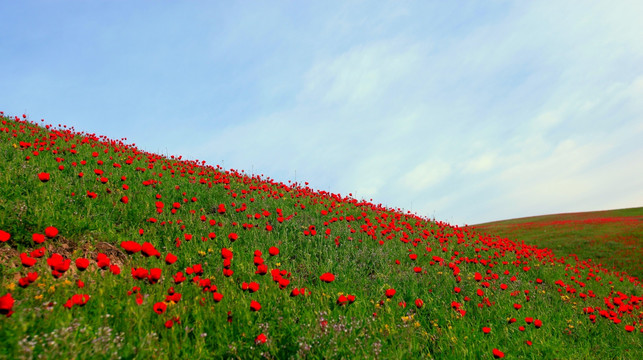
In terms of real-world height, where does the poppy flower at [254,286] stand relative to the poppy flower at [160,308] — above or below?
above

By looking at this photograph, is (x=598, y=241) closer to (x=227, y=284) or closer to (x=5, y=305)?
(x=227, y=284)

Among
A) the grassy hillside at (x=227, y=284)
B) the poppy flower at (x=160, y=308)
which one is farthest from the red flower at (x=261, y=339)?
the poppy flower at (x=160, y=308)

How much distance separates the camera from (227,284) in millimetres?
4289

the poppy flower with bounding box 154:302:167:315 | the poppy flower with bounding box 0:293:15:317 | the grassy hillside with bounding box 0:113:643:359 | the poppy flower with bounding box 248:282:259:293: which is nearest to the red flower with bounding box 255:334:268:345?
the grassy hillside with bounding box 0:113:643:359

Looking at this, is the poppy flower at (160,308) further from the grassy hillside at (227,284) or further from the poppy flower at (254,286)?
the poppy flower at (254,286)

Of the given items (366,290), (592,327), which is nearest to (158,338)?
(366,290)

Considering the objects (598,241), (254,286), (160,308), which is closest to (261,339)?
(254,286)

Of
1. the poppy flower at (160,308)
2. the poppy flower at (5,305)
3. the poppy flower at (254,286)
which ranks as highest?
the poppy flower at (5,305)

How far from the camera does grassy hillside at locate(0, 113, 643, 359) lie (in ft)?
9.95

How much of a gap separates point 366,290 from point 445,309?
1169mm

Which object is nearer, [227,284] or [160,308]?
[160,308]

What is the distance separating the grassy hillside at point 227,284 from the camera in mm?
3031

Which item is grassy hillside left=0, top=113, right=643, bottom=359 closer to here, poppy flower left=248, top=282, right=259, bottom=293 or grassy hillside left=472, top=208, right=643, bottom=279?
poppy flower left=248, top=282, right=259, bottom=293

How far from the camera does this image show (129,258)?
4.94m
